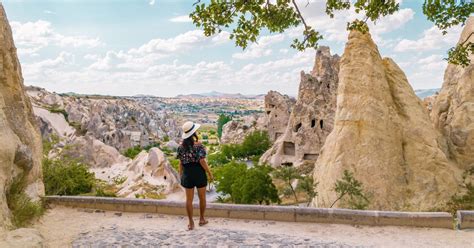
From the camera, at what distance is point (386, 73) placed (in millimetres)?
22016

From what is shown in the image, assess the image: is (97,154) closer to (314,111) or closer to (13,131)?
(314,111)

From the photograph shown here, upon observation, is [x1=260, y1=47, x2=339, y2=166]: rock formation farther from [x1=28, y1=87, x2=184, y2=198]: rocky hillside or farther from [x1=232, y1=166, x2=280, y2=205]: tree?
[x1=232, y1=166, x2=280, y2=205]: tree

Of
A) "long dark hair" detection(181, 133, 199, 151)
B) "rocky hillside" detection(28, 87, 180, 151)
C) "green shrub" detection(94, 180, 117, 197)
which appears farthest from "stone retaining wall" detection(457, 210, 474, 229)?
"rocky hillside" detection(28, 87, 180, 151)

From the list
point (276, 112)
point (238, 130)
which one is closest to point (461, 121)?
point (276, 112)

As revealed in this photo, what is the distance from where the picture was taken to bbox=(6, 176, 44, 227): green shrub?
719 cm

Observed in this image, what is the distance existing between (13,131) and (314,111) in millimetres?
38818

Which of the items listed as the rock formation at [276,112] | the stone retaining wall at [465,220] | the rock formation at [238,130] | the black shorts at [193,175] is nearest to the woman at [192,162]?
the black shorts at [193,175]

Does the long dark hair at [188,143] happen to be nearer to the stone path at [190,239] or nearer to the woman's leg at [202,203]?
the woman's leg at [202,203]

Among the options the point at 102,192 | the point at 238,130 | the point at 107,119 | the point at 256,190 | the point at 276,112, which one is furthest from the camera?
the point at 107,119

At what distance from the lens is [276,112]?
6469cm

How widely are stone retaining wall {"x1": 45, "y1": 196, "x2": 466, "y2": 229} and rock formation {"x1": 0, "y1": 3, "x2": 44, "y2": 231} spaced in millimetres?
1560

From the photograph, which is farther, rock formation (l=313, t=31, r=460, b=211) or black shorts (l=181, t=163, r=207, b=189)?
rock formation (l=313, t=31, r=460, b=211)

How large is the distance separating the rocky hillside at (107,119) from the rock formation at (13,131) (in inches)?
2024

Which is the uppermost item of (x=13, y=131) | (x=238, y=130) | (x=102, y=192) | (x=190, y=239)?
A: (x=13, y=131)
